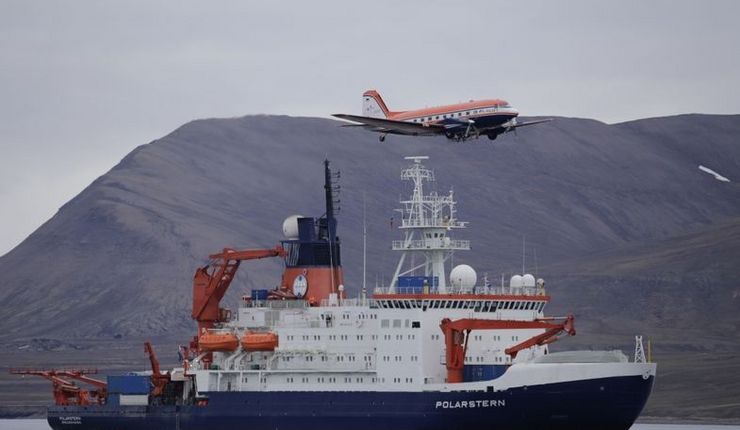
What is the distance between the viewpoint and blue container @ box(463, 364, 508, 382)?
194 ft

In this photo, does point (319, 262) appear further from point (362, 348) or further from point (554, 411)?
point (554, 411)

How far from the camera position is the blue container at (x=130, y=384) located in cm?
6712

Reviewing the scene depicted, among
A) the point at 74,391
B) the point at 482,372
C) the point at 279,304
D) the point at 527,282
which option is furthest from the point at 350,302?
the point at 74,391

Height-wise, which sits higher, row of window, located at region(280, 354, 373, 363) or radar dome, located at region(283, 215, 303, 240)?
radar dome, located at region(283, 215, 303, 240)

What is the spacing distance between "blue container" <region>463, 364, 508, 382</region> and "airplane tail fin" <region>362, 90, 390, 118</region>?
15484 mm

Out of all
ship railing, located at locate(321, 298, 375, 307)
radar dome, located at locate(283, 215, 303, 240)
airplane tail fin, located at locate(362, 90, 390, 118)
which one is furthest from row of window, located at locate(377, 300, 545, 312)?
airplane tail fin, located at locate(362, 90, 390, 118)

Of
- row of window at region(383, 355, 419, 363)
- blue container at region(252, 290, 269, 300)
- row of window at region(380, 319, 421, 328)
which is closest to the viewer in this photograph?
row of window at region(383, 355, 419, 363)

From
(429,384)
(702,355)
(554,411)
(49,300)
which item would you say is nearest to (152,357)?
(429,384)

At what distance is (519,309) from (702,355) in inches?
3446

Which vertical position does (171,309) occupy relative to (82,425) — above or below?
above

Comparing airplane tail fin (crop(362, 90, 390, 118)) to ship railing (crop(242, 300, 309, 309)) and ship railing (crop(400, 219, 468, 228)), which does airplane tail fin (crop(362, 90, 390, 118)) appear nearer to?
ship railing (crop(400, 219, 468, 228))

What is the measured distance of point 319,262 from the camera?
66.5 m

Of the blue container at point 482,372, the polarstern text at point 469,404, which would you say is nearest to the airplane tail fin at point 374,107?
the blue container at point 482,372

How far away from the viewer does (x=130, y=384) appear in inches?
2655
